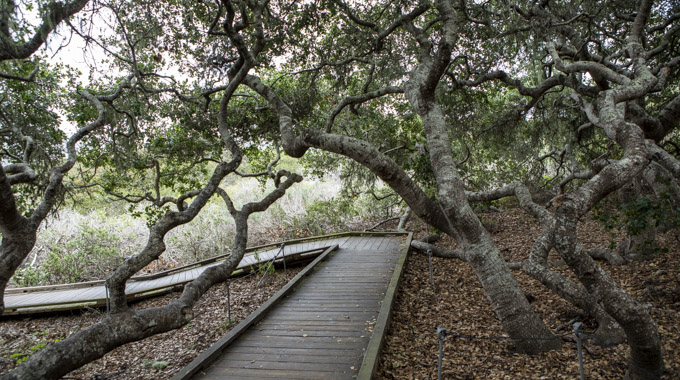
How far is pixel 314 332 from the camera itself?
5055mm

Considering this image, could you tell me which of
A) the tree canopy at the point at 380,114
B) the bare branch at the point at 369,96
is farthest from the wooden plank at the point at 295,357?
the bare branch at the point at 369,96

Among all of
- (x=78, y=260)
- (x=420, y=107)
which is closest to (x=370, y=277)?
(x=420, y=107)

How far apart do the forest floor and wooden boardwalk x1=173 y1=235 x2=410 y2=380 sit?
13.5 inches

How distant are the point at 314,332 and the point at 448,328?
1.92m

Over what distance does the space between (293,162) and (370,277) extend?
15.3m

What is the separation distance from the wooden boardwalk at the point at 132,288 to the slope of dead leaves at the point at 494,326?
3.54 metres

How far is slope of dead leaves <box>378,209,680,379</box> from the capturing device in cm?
379

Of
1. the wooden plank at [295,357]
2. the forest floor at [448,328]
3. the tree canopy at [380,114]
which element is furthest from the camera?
the wooden plank at [295,357]

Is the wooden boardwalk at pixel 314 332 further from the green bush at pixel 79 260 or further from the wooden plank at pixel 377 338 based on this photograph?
the green bush at pixel 79 260

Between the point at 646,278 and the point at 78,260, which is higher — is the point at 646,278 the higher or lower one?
the lower one

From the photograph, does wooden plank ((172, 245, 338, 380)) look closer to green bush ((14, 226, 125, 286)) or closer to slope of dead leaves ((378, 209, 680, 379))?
slope of dead leaves ((378, 209, 680, 379))

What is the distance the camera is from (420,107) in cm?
511

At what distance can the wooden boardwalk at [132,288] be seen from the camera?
8398mm

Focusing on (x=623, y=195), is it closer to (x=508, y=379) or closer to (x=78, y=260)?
(x=508, y=379)
